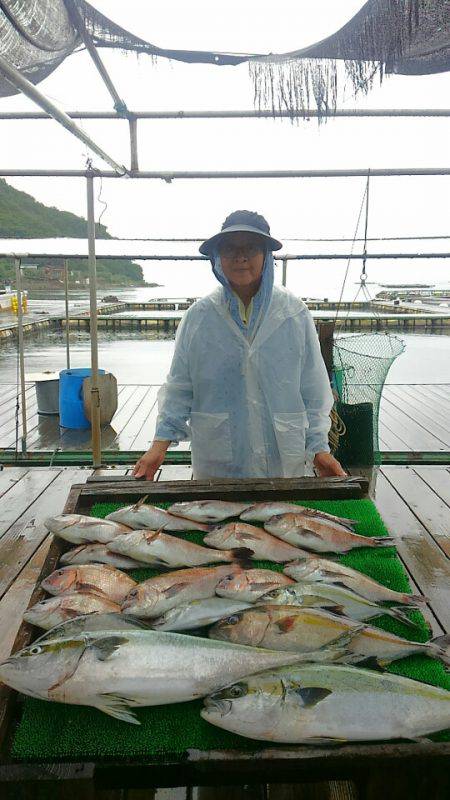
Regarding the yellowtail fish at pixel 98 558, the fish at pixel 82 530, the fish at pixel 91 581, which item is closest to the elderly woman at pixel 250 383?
the fish at pixel 82 530

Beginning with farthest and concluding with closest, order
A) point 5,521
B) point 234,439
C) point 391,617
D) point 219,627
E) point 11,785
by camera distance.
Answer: point 5,521 < point 234,439 < point 391,617 < point 219,627 < point 11,785

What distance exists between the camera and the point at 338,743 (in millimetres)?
1137

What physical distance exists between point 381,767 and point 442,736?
0.22m

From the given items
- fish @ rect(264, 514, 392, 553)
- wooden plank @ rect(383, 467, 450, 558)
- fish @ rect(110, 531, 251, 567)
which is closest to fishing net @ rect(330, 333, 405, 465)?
wooden plank @ rect(383, 467, 450, 558)

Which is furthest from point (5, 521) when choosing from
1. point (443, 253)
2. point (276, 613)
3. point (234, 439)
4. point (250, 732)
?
point (443, 253)

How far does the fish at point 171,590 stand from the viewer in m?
1.67

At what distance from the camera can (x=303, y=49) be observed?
2709 mm

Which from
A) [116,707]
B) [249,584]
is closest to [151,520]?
[249,584]

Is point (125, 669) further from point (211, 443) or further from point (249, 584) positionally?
point (211, 443)

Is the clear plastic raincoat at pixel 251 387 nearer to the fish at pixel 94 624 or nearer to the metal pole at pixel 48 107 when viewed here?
the metal pole at pixel 48 107

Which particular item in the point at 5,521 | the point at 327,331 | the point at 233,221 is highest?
the point at 233,221

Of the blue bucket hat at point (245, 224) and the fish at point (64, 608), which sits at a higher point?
the blue bucket hat at point (245, 224)

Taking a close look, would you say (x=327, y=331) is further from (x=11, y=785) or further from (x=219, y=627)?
(x=11, y=785)

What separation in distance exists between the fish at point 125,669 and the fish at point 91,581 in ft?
1.09
